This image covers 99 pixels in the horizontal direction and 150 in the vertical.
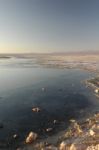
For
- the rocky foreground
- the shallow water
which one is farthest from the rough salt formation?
the shallow water

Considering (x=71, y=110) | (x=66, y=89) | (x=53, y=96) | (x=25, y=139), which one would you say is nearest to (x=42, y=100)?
(x=53, y=96)

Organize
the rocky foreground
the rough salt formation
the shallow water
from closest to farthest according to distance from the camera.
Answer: the rocky foreground → the rough salt formation → the shallow water

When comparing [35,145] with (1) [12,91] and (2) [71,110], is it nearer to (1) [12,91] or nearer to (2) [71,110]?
(2) [71,110]

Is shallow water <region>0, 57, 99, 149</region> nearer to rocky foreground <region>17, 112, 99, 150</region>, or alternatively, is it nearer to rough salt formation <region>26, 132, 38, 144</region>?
rough salt formation <region>26, 132, 38, 144</region>

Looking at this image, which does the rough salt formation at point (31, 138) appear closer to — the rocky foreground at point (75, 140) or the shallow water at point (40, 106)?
the rocky foreground at point (75, 140)

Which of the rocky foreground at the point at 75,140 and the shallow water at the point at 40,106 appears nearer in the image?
the rocky foreground at the point at 75,140

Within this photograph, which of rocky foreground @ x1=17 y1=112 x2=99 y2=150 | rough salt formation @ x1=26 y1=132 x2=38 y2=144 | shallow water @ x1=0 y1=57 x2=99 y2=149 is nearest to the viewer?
rocky foreground @ x1=17 y1=112 x2=99 y2=150

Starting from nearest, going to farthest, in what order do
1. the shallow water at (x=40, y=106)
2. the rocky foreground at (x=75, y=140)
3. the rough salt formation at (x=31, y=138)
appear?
the rocky foreground at (x=75, y=140)
the rough salt formation at (x=31, y=138)
the shallow water at (x=40, y=106)

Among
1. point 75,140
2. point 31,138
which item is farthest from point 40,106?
point 75,140

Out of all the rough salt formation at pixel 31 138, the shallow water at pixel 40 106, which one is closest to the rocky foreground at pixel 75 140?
the rough salt formation at pixel 31 138
